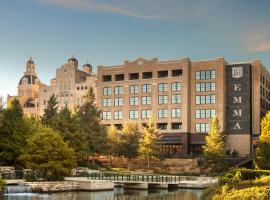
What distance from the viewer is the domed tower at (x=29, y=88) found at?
160125mm

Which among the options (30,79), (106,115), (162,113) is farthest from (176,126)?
(30,79)

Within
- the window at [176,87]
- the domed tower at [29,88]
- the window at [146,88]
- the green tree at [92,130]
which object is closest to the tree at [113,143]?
Result: the green tree at [92,130]

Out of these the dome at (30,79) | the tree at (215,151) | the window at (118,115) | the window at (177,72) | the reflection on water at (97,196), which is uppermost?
the dome at (30,79)

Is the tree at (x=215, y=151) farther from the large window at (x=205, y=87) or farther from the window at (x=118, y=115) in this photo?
the window at (x=118, y=115)

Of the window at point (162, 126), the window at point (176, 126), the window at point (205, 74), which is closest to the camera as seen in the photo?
the window at point (205, 74)

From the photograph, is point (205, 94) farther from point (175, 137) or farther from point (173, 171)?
point (173, 171)

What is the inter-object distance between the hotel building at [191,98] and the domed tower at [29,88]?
164 feet

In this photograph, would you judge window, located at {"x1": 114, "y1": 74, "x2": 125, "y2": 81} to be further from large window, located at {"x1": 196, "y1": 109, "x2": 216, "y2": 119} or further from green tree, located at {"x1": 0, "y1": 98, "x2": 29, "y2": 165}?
green tree, located at {"x1": 0, "y1": 98, "x2": 29, "y2": 165}

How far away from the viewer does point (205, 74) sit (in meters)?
108

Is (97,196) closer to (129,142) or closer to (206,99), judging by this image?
(129,142)

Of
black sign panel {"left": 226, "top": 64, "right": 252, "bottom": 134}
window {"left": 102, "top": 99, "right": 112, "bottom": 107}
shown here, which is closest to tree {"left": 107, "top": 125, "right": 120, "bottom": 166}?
window {"left": 102, "top": 99, "right": 112, "bottom": 107}

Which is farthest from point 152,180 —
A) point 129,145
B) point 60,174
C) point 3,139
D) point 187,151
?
point 187,151

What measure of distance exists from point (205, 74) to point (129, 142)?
27557 millimetres

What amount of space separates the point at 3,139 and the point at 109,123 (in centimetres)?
5945
